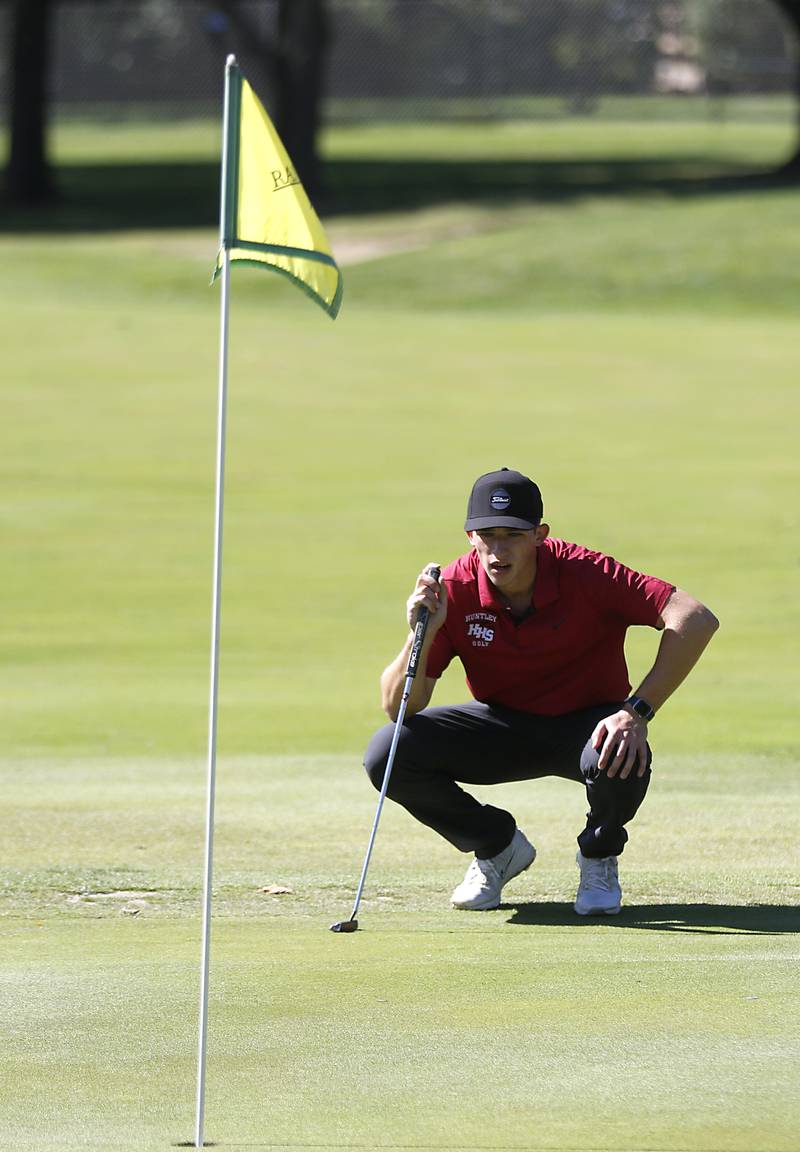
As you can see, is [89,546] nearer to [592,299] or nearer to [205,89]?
[592,299]

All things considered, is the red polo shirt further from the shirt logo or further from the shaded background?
the shaded background

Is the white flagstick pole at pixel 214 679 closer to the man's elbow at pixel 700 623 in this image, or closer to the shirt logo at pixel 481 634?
the shirt logo at pixel 481 634

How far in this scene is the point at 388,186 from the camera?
43.3 m

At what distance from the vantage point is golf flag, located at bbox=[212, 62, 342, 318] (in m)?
5.39

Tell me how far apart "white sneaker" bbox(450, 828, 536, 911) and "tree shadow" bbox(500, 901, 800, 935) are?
79mm

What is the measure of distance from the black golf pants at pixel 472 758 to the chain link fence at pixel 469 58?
4838 cm

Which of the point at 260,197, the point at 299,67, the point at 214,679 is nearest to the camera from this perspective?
the point at 214,679

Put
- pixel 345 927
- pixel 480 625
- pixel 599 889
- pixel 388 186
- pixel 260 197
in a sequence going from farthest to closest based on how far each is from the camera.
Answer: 1. pixel 388 186
2. pixel 480 625
3. pixel 599 889
4. pixel 345 927
5. pixel 260 197

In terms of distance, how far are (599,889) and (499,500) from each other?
1.30 m

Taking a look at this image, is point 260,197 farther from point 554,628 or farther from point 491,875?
point 491,875

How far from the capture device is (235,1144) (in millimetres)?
4496

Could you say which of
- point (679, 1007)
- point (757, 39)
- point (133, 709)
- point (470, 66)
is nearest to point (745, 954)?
point (679, 1007)

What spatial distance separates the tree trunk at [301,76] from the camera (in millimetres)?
40812

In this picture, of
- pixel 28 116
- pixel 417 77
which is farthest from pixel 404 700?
pixel 417 77
